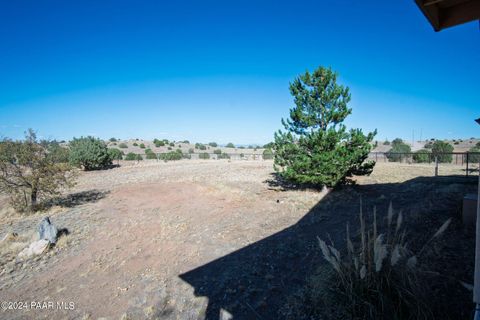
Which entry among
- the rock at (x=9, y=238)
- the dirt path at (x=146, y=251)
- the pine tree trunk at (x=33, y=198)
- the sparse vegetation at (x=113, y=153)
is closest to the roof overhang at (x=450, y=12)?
the dirt path at (x=146, y=251)

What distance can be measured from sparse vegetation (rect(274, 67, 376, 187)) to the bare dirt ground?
0.89m

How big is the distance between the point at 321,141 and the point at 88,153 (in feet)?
61.2

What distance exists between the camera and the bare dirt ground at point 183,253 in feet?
12.7

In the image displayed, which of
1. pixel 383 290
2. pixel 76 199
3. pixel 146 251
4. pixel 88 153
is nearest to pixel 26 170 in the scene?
pixel 76 199

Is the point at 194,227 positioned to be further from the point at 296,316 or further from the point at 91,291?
the point at 296,316

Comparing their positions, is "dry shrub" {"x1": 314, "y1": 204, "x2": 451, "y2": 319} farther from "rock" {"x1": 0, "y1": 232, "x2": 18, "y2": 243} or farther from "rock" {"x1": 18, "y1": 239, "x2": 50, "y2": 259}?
"rock" {"x1": 0, "y1": 232, "x2": 18, "y2": 243}

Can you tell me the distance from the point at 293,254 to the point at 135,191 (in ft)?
29.8

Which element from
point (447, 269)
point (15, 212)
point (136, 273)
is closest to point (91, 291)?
point (136, 273)

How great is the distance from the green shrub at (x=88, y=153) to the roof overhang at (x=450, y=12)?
2220 cm

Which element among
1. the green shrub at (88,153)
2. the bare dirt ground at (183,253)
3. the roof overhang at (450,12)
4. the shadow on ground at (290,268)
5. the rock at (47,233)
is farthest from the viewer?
the green shrub at (88,153)

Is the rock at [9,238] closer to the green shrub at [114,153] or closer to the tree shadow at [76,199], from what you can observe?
the tree shadow at [76,199]

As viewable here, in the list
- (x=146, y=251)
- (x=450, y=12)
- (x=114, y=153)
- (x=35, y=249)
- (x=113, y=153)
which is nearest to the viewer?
(x=450, y=12)

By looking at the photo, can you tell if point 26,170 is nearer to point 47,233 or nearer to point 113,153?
point 47,233

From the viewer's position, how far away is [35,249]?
5832 mm
